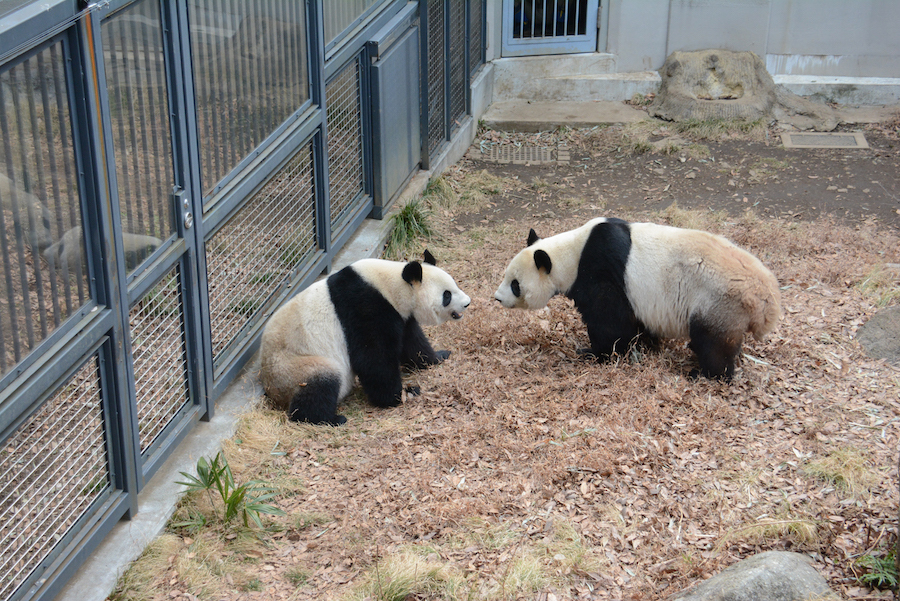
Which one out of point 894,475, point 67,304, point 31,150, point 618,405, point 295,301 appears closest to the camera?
point 31,150

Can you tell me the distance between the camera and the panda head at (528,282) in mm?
6406

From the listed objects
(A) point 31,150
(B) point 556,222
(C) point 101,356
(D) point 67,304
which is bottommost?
(B) point 556,222

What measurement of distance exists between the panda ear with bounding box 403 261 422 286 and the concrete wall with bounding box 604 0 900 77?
813cm

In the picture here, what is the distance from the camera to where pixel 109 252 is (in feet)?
14.3

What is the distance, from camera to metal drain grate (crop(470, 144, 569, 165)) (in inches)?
450

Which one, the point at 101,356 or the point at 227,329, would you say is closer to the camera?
the point at 101,356

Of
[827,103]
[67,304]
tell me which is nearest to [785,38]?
[827,103]

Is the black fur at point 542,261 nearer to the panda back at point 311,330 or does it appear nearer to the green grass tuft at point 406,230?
the panda back at point 311,330

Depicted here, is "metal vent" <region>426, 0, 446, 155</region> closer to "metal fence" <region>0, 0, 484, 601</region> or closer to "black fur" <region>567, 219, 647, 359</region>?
"metal fence" <region>0, 0, 484, 601</region>

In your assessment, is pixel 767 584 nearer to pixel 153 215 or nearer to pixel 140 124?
pixel 153 215

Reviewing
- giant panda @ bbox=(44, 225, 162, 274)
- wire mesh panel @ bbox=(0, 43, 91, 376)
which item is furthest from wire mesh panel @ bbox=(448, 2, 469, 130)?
wire mesh panel @ bbox=(0, 43, 91, 376)

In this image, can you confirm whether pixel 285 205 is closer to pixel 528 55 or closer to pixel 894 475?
pixel 894 475

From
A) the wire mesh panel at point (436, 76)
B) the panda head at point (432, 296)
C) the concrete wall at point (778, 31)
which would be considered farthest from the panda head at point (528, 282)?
the concrete wall at point (778, 31)

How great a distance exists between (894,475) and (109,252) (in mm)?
4464
